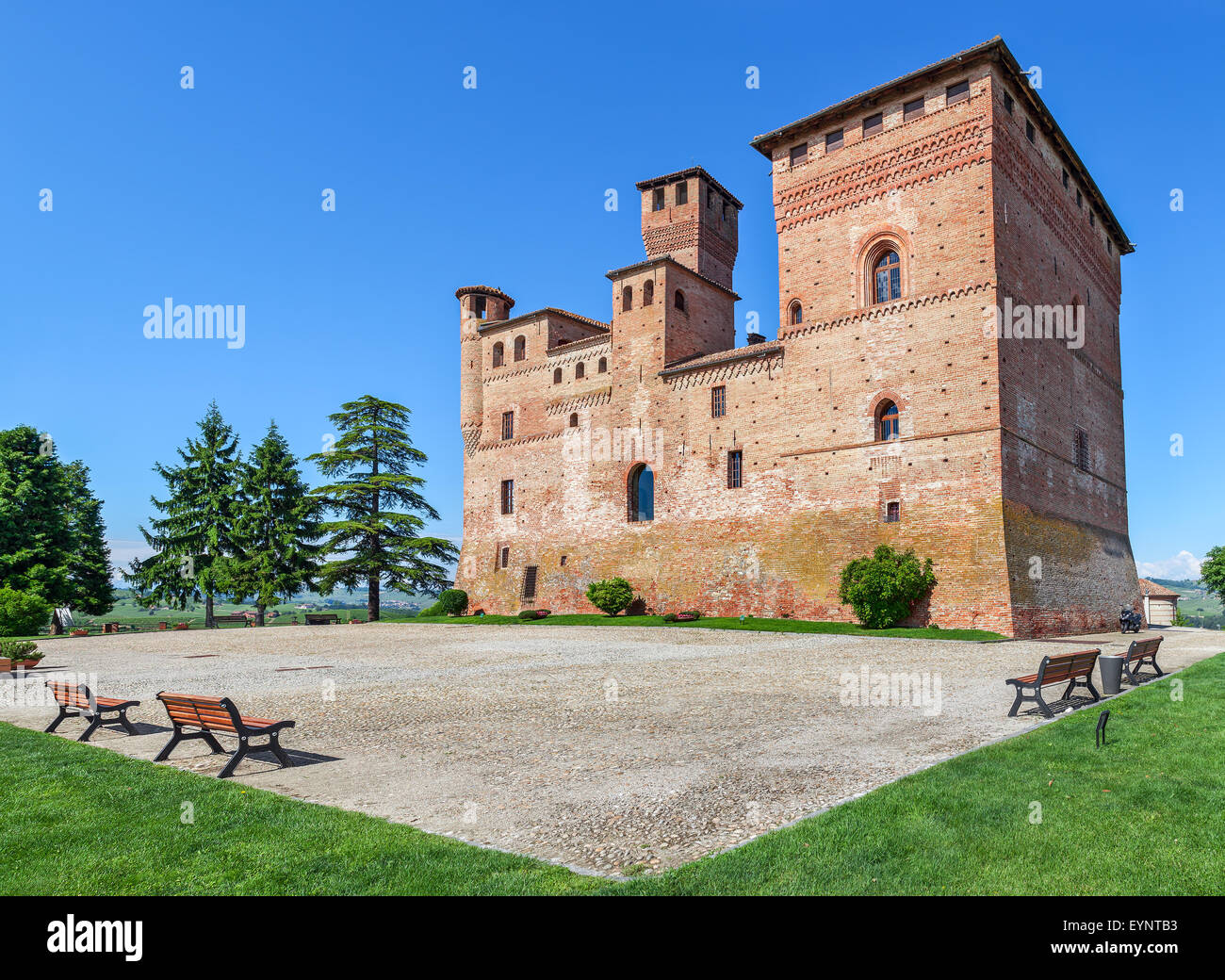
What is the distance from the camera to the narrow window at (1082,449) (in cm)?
3050

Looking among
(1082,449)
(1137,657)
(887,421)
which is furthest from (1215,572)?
(1137,657)

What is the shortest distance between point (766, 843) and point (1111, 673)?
9.12m

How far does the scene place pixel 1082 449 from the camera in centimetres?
3108

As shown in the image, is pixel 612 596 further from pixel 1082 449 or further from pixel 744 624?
pixel 1082 449

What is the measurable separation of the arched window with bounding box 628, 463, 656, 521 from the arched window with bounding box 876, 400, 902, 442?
33.9ft

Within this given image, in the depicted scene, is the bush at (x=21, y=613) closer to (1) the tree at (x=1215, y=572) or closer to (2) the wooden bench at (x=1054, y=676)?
(2) the wooden bench at (x=1054, y=676)

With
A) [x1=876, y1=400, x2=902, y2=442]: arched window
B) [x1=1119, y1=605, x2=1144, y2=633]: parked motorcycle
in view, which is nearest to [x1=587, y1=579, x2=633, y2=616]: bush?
[x1=876, y1=400, x2=902, y2=442]: arched window

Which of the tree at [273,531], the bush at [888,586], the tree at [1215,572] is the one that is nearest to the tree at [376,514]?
the tree at [273,531]

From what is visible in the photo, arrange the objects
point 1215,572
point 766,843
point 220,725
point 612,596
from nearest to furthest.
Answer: point 766,843 → point 220,725 → point 612,596 → point 1215,572

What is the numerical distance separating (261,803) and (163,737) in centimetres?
418

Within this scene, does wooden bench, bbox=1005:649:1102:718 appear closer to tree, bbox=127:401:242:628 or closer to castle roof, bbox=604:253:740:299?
castle roof, bbox=604:253:740:299

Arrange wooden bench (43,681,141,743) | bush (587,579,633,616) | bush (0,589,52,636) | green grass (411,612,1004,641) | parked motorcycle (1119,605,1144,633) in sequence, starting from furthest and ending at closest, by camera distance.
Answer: bush (587,579,633,616), parked motorcycle (1119,605,1144,633), bush (0,589,52,636), green grass (411,612,1004,641), wooden bench (43,681,141,743)

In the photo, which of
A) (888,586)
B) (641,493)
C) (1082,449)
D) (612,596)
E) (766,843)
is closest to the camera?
(766,843)

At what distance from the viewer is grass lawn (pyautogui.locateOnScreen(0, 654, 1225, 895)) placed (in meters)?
4.34
